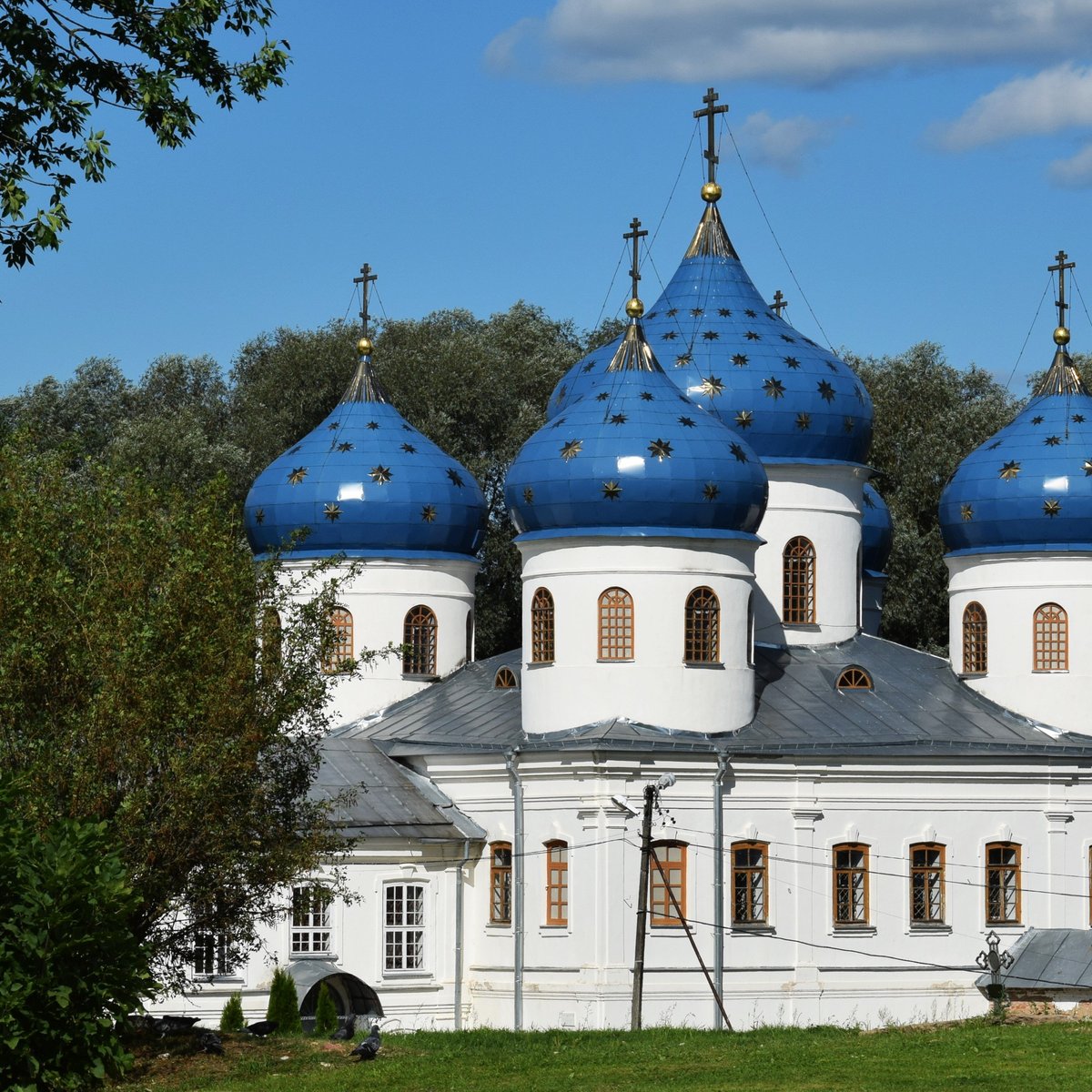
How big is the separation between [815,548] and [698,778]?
6846mm

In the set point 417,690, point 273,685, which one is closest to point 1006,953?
point 417,690

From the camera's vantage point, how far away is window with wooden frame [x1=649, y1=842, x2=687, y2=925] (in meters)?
33.0

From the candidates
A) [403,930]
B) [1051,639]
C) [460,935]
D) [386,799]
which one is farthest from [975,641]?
[403,930]

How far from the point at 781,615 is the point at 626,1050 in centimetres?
1502

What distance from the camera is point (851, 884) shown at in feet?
113

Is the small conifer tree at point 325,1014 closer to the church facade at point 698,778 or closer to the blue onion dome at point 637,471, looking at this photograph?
the church facade at point 698,778

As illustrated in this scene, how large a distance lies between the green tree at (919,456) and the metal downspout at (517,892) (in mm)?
17787

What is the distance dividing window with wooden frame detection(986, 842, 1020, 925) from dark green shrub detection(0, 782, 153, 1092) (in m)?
17.9

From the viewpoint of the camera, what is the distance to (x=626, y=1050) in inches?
968

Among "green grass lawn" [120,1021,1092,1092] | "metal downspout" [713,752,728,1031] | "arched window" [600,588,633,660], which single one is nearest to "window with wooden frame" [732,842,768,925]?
"metal downspout" [713,752,728,1031]

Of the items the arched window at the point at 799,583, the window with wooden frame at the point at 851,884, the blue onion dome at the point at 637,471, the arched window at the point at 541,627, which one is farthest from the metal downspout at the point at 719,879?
the arched window at the point at 799,583

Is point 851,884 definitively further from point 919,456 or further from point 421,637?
point 919,456

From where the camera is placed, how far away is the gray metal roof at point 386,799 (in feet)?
113

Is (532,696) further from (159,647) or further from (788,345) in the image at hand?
(159,647)
